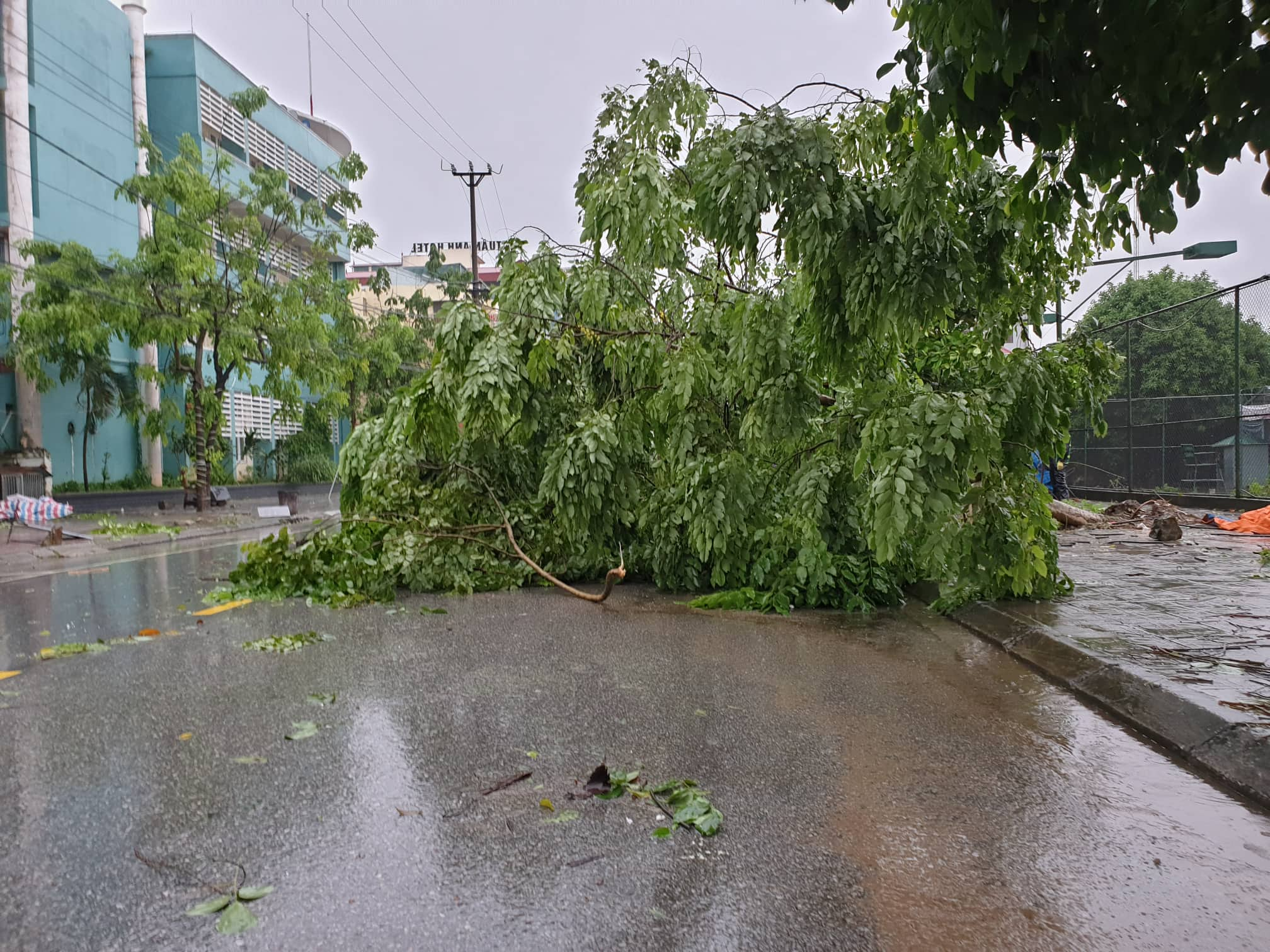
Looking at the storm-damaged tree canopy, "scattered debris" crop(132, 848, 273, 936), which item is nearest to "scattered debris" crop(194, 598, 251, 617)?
the storm-damaged tree canopy

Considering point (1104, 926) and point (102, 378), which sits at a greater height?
point (102, 378)

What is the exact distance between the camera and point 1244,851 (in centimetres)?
319

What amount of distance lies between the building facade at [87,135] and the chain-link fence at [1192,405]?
19.9 metres

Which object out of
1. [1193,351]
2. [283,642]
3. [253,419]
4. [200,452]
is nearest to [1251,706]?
[283,642]

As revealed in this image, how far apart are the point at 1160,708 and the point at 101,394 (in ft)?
80.0

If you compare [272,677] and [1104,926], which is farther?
[272,677]

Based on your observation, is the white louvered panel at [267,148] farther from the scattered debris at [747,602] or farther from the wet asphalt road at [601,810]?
the wet asphalt road at [601,810]

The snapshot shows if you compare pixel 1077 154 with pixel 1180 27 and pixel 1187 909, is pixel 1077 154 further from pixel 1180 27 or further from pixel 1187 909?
pixel 1187 909

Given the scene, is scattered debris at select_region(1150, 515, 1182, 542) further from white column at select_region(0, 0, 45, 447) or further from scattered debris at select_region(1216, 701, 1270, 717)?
white column at select_region(0, 0, 45, 447)

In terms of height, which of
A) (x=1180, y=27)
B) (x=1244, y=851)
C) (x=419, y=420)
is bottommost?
(x=1244, y=851)

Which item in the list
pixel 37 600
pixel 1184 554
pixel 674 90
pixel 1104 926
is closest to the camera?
pixel 1104 926

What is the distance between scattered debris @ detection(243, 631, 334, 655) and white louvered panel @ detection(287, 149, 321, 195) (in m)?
33.7

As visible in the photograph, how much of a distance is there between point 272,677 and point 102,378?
68.9 feet

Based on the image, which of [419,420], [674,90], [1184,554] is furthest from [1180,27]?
[1184,554]
